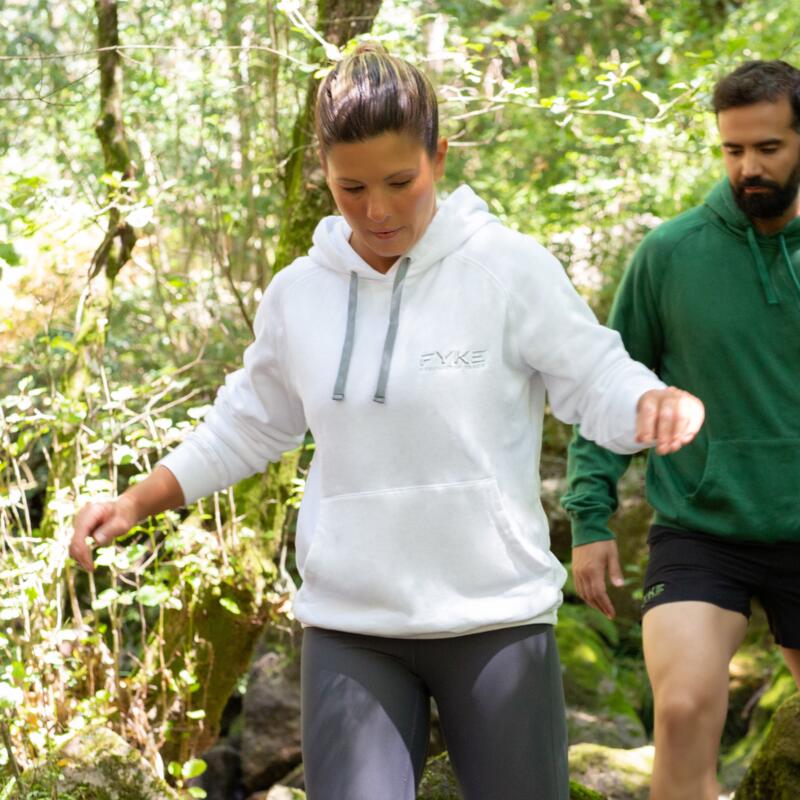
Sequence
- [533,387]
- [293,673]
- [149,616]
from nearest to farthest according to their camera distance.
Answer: [533,387] < [149,616] < [293,673]

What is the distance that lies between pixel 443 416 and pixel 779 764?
7.51ft

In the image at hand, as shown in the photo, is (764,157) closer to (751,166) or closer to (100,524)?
(751,166)

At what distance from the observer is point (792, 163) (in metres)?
3.44

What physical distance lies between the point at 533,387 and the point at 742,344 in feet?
3.58

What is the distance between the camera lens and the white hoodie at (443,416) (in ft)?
7.66

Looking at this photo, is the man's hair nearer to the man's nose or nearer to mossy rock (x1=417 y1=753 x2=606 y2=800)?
the man's nose

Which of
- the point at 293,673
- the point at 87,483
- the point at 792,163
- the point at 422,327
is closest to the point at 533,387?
the point at 422,327

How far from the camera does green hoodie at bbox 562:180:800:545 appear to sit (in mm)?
3312

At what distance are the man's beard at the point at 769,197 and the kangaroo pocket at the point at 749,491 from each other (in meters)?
0.66

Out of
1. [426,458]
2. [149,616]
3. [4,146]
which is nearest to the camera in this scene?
[426,458]

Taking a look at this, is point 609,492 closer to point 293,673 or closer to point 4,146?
point 293,673

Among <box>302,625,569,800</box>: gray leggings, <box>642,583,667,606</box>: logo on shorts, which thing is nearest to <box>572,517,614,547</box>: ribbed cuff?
<box>642,583,667,606</box>: logo on shorts

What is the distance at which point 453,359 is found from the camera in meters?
2.38

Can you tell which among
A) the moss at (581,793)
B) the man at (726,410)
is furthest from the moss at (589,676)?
the man at (726,410)
